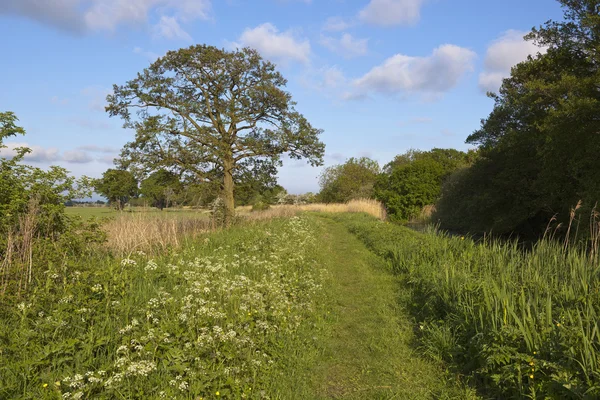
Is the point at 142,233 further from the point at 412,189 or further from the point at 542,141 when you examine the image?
the point at 412,189

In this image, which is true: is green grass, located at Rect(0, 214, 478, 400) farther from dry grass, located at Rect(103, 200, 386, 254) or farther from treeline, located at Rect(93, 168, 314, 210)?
treeline, located at Rect(93, 168, 314, 210)

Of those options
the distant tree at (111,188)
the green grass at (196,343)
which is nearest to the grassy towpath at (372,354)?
the green grass at (196,343)

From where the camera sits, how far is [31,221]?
20.2 feet

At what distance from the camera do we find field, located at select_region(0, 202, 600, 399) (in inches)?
138

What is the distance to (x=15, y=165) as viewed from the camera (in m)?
6.68

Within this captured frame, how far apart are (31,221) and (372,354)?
5880mm

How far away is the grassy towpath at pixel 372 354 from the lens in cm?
411

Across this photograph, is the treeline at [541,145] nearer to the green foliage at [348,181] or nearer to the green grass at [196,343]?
the green grass at [196,343]

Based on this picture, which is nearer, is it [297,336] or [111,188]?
[297,336]

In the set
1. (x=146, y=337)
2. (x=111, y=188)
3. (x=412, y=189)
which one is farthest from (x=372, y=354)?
(x=412, y=189)

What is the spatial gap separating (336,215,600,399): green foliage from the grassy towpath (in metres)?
0.30

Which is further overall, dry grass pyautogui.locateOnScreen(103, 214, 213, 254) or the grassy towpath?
dry grass pyautogui.locateOnScreen(103, 214, 213, 254)

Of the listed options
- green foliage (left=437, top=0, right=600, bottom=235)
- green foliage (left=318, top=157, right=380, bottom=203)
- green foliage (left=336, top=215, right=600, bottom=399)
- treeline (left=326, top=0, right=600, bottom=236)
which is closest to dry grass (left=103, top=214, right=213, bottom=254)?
green foliage (left=336, top=215, right=600, bottom=399)

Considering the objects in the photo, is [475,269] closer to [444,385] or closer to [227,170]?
[444,385]
